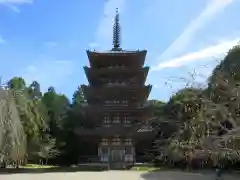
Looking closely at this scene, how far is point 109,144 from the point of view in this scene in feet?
102

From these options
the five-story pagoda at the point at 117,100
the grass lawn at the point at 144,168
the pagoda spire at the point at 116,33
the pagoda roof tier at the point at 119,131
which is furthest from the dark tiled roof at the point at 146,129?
the pagoda spire at the point at 116,33

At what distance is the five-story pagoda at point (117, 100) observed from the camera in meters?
31.0

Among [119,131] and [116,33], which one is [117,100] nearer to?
[119,131]

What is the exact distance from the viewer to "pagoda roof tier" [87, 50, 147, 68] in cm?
3234

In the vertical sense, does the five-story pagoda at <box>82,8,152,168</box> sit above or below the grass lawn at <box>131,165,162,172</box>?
above

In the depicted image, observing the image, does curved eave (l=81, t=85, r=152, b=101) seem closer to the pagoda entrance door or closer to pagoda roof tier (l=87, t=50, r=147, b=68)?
pagoda roof tier (l=87, t=50, r=147, b=68)

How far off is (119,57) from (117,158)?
8028 millimetres

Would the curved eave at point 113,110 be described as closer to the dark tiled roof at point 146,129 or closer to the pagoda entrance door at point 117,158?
the dark tiled roof at point 146,129

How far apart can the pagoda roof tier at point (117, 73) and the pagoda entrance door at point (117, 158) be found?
5.76m

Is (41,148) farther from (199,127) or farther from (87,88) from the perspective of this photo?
(199,127)

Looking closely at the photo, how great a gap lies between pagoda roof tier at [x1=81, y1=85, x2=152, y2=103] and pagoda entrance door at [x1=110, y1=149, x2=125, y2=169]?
4106mm

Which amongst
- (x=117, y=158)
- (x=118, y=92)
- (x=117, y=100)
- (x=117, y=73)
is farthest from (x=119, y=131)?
(x=117, y=73)

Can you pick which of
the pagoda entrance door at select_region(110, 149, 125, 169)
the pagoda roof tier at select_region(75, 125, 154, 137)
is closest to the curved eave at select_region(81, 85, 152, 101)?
the pagoda roof tier at select_region(75, 125, 154, 137)

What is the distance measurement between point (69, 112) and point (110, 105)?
12809 millimetres
